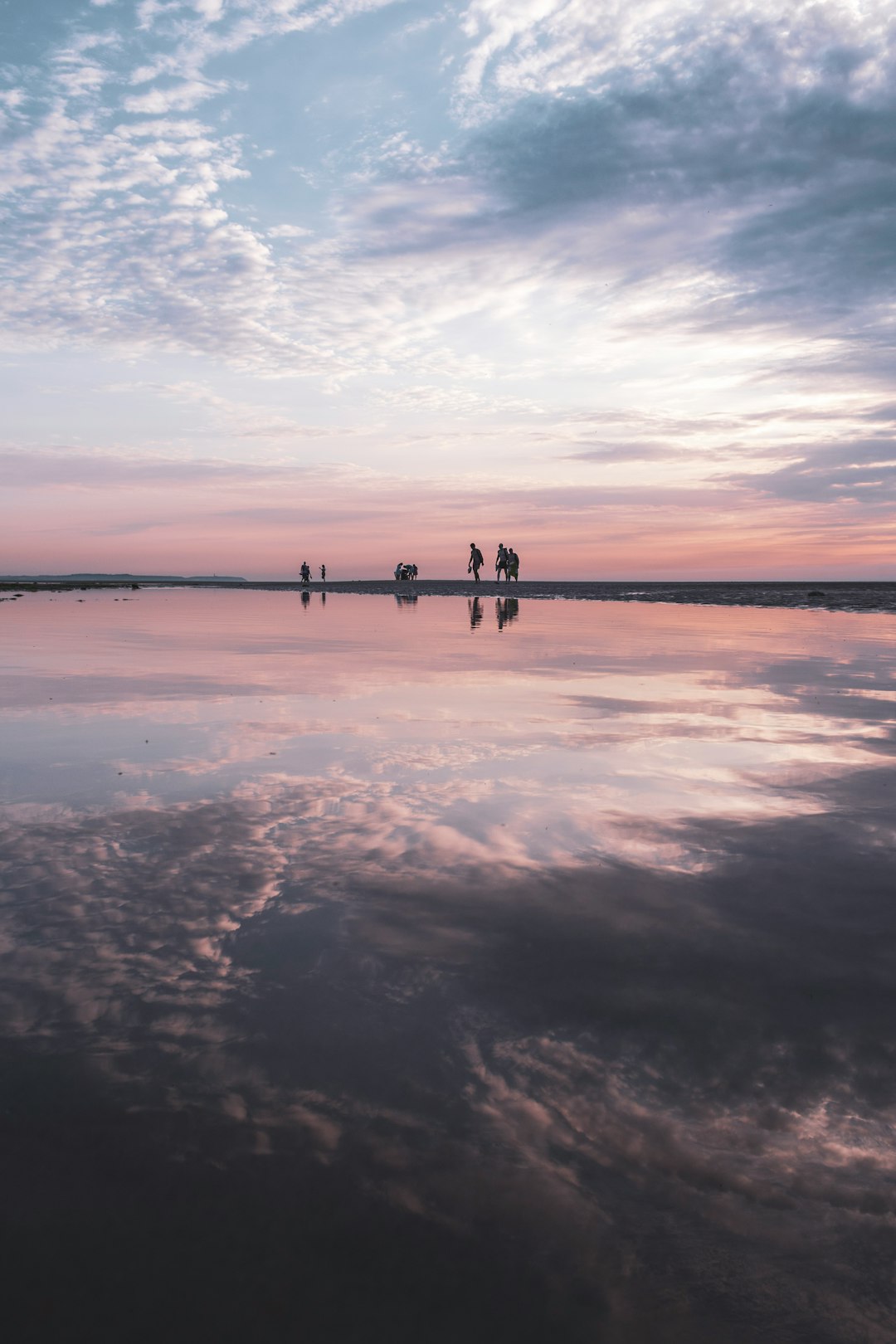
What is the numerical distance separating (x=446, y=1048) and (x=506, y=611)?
3453 cm

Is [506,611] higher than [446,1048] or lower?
higher

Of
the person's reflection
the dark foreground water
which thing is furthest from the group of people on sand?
the dark foreground water

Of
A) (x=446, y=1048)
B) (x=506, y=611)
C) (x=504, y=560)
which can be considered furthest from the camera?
(x=504, y=560)

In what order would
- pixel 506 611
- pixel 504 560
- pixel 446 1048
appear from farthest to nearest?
pixel 504 560 → pixel 506 611 → pixel 446 1048

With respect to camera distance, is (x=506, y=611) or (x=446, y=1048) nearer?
(x=446, y=1048)

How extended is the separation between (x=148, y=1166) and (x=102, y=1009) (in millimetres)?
1085

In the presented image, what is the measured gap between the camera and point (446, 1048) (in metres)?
3.62

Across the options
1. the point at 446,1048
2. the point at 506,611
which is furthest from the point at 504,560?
the point at 446,1048

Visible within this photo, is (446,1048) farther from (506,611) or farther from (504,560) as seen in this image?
(504,560)

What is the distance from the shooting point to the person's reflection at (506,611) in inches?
1201

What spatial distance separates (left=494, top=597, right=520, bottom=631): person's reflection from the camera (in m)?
30.5

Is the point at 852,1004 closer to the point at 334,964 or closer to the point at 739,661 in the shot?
the point at 334,964

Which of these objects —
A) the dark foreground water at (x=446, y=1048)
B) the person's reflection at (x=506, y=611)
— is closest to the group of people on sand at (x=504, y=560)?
the person's reflection at (x=506, y=611)

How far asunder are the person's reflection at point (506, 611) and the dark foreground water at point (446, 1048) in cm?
2008
